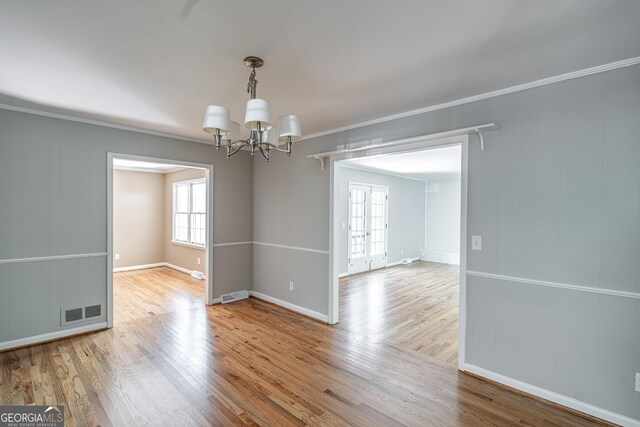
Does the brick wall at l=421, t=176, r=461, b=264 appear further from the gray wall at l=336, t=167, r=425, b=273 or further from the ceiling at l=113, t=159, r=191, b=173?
the ceiling at l=113, t=159, r=191, b=173

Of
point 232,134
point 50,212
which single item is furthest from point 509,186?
point 50,212

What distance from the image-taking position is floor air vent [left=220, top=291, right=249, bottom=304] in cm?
492

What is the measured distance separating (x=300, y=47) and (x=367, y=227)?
5903mm

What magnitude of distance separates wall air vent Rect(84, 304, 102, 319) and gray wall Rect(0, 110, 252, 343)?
0.20 feet

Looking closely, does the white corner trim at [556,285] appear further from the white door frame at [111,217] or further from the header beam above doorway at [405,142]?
the white door frame at [111,217]

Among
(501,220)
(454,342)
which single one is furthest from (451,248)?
(501,220)

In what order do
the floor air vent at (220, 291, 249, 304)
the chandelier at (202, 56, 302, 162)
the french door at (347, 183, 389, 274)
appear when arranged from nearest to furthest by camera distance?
the chandelier at (202, 56, 302, 162) < the floor air vent at (220, 291, 249, 304) < the french door at (347, 183, 389, 274)

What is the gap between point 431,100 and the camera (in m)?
3.01

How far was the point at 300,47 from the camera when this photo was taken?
2057 millimetres

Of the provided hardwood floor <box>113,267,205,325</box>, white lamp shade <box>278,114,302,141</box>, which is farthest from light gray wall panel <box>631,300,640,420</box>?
hardwood floor <box>113,267,205,325</box>

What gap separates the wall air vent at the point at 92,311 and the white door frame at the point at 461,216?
114 inches

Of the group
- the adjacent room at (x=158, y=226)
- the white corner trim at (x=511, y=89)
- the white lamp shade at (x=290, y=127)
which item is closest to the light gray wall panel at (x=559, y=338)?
the white corner trim at (x=511, y=89)

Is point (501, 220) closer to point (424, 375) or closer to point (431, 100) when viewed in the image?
point (431, 100)

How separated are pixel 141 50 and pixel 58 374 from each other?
9.41 feet
